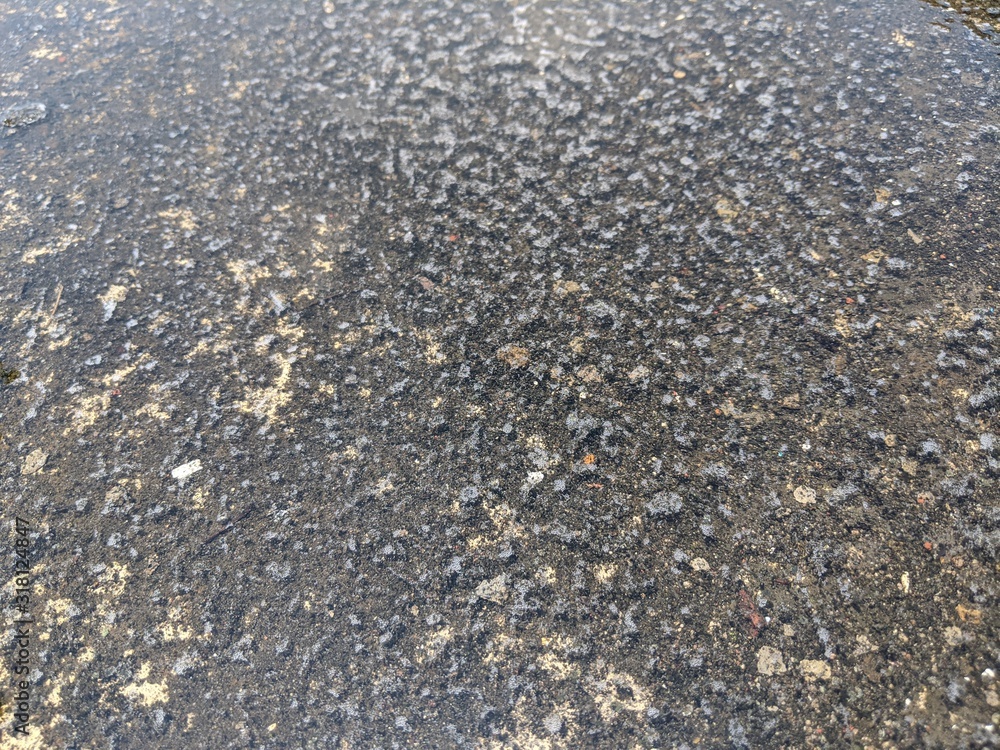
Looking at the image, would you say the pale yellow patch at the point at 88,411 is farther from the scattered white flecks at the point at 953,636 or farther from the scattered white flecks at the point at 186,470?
the scattered white flecks at the point at 953,636

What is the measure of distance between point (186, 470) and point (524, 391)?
1.09 m

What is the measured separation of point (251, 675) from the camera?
1.71 meters

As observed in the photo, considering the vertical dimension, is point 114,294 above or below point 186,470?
above

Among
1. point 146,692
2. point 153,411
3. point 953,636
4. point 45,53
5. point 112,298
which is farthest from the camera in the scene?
point 45,53

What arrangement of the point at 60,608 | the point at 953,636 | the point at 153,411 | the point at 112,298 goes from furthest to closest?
the point at 112,298, the point at 153,411, the point at 60,608, the point at 953,636

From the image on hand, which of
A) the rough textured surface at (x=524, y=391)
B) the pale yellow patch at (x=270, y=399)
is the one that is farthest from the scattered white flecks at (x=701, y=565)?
the pale yellow patch at (x=270, y=399)

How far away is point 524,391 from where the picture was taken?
2.07 metres

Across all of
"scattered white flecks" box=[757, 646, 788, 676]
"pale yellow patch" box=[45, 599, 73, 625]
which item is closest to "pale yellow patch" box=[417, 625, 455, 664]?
"scattered white flecks" box=[757, 646, 788, 676]

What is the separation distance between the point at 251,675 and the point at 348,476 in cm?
59

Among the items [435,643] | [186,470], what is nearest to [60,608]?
[186,470]

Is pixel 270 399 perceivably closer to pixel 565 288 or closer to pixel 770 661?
pixel 565 288

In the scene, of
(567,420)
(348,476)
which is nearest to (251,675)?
(348,476)

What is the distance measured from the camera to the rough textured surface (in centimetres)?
164

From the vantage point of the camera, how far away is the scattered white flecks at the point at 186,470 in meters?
2.01
